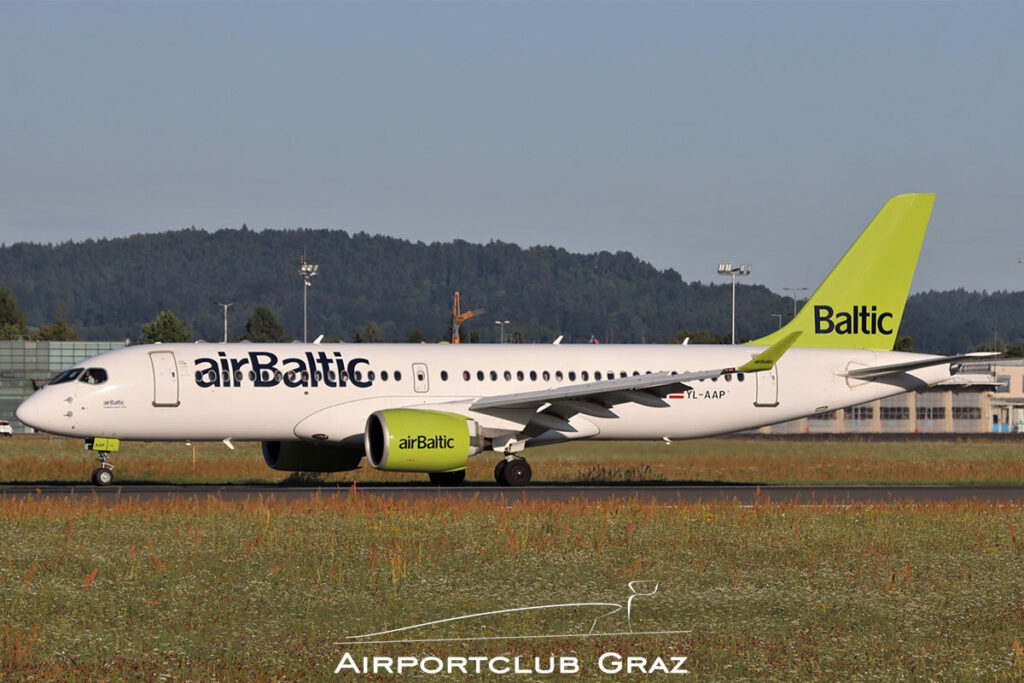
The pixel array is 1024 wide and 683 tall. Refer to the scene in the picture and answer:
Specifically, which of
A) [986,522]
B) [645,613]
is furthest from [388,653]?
[986,522]

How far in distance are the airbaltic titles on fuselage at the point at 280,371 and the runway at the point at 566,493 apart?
259 cm

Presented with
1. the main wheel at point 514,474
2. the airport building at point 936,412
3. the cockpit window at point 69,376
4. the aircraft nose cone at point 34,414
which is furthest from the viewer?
the airport building at point 936,412

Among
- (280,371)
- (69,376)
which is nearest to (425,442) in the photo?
(280,371)

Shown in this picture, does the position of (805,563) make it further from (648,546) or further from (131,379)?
(131,379)

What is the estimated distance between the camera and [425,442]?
3092 cm

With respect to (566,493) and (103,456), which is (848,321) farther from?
(103,456)

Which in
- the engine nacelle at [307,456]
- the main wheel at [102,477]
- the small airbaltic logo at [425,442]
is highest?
the small airbaltic logo at [425,442]

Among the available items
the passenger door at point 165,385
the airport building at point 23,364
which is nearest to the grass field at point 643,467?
the passenger door at point 165,385

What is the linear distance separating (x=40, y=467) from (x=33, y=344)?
87.2 m

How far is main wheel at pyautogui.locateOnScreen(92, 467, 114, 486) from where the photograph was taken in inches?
1254

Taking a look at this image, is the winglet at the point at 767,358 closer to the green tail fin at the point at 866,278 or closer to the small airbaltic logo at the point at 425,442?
the small airbaltic logo at the point at 425,442

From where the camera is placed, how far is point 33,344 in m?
121

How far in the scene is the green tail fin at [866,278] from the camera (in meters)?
39.5

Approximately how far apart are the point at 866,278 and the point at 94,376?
21964 mm
